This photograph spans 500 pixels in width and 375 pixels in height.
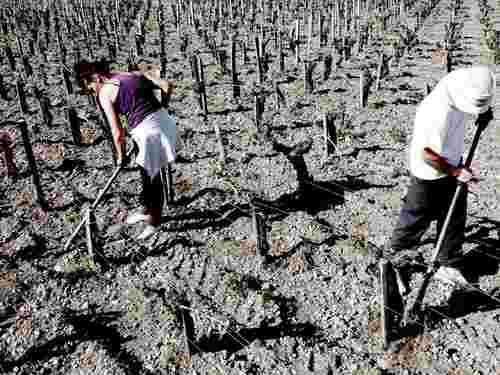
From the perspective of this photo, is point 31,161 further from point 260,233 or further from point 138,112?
point 260,233

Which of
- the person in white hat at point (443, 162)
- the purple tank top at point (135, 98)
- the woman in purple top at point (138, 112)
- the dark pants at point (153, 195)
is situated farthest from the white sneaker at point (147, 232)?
the person in white hat at point (443, 162)

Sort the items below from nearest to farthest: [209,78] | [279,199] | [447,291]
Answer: [447,291] < [279,199] < [209,78]

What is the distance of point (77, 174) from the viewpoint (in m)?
A: 5.83

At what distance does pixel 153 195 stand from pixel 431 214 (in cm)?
263

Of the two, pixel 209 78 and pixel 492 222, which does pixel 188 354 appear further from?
pixel 209 78

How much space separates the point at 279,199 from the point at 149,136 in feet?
6.17

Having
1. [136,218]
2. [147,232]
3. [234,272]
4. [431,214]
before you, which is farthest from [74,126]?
[431,214]

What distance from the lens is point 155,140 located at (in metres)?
4.04

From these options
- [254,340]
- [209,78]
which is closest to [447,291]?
[254,340]

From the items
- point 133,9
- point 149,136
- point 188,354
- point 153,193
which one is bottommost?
point 188,354

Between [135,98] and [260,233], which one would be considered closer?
[135,98]

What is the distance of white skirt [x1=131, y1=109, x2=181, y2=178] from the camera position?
397 centimetres

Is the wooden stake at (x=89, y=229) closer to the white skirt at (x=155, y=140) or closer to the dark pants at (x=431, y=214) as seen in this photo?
the white skirt at (x=155, y=140)

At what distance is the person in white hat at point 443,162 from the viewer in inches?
104
